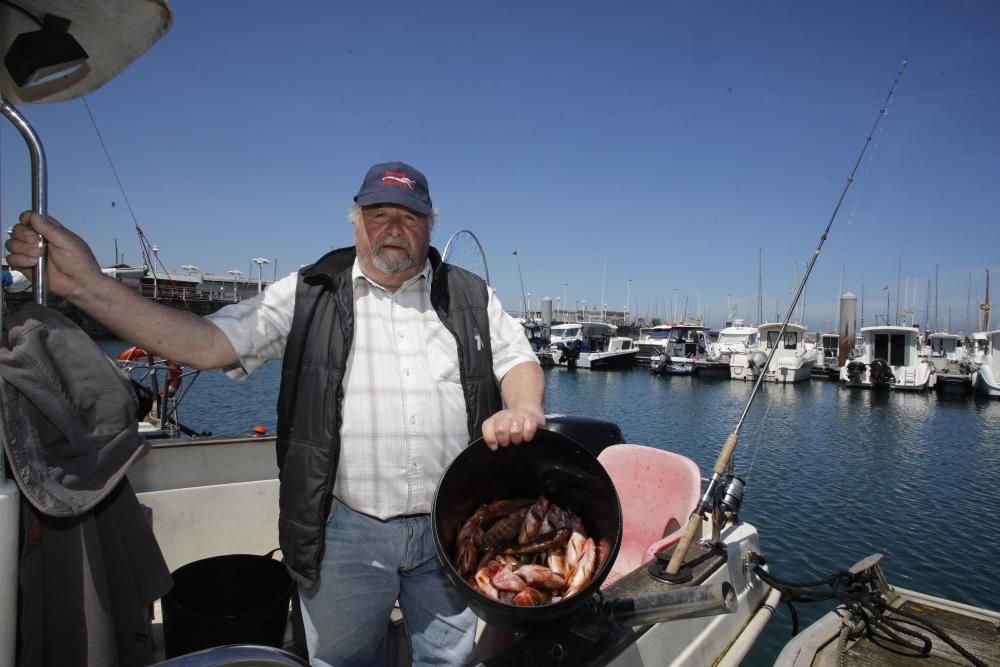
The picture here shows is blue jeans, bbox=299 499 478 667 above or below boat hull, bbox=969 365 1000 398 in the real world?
above

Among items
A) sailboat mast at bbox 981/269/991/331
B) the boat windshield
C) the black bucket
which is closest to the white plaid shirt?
the black bucket

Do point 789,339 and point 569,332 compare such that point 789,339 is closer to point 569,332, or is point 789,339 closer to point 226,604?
point 569,332

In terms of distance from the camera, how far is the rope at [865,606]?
3.79 meters

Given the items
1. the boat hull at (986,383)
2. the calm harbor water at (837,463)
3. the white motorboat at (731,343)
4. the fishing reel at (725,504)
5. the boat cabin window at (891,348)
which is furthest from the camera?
the white motorboat at (731,343)

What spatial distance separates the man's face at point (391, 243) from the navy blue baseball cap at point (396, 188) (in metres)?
0.04

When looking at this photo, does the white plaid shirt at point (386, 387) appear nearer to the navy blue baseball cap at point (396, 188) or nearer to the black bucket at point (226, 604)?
the navy blue baseball cap at point (396, 188)

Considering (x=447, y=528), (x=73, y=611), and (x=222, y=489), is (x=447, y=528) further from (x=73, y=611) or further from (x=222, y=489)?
(x=222, y=489)

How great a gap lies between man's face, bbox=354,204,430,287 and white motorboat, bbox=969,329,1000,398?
38.8 metres

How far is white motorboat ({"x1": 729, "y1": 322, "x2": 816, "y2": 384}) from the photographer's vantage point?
37219mm

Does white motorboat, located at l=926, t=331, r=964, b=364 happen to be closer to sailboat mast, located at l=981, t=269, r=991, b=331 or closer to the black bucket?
sailboat mast, located at l=981, t=269, r=991, b=331

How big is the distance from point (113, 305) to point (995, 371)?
40872 millimetres

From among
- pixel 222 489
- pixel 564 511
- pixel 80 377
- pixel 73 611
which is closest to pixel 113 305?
pixel 80 377

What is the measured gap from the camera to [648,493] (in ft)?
13.1

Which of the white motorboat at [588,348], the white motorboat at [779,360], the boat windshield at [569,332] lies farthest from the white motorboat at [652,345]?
the white motorboat at [779,360]
